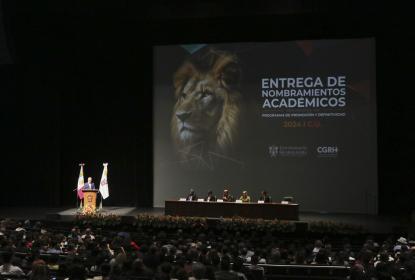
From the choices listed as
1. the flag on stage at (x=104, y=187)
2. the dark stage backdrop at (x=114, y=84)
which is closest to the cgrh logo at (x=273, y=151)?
the dark stage backdrop at (x=114, y=84)

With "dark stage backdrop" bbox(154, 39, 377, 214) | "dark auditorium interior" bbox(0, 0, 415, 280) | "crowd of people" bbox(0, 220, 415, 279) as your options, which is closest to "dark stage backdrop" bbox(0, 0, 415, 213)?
"dark auditorium interior" bbox(0, 0, 415, 280)

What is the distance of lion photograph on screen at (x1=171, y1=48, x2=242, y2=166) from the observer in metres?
16.7

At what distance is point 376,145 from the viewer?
15688mm

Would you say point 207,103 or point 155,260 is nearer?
point 155,260

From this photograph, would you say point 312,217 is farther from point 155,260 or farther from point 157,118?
point 155,260

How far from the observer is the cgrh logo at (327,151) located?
15.8 metres

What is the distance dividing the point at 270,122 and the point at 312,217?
10.2ft

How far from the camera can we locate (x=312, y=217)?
14961 millimetres

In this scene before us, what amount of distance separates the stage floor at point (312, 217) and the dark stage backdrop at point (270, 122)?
749 mm

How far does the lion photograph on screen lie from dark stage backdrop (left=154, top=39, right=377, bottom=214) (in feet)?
0.10

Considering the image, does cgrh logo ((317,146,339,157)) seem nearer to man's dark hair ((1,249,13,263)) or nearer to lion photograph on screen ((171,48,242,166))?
lion photograph on screen ((171,48,242,166))

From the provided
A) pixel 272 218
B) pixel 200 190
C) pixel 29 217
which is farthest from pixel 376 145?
pixel 29 217

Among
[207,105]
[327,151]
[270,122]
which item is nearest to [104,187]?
[207,105]

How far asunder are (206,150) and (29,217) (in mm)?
5490
